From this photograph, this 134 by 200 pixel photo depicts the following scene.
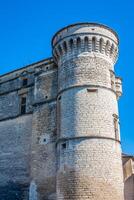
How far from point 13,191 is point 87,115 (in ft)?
22.5

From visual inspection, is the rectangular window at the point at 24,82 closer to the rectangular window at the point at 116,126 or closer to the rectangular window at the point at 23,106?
the rectangular window at the point at 23,106

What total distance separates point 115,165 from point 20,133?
700 cm

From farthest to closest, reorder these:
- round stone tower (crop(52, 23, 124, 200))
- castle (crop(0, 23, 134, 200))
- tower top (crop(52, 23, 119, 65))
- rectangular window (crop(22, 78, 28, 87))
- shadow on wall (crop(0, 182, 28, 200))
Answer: rectangular window (crop(22, 78, 28, 87))
shadow on wall (crop(0, 182, 28, 200))
tower top (crop(52, 23, 119, 65))
castle (crop(0, 23, 134, 200))
round stone tower (crop(52, 23, 124, 200))

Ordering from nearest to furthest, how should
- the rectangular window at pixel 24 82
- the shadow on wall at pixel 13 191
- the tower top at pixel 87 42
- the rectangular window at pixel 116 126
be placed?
the rectangular window at pixel 116 126 < the tower top at pixel 87 42 < the shadow on wall at pixel 13 191 < the rectangular window at pixel 24 82

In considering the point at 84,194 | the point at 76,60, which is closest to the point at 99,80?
the point at 76,60

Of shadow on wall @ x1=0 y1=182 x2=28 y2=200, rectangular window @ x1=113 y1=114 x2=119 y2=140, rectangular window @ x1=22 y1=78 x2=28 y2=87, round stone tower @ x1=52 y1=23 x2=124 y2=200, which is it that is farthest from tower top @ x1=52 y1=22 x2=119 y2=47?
shadow on wall @ x1=0 y1=182 x2=28 y2=200

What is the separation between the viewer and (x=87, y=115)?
52.3 feet

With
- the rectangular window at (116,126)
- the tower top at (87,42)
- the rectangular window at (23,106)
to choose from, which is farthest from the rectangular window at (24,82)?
the rectangular window at (116,126)

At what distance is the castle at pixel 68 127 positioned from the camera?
1509 centimetres

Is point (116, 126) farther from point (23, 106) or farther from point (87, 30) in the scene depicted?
point (23, 106)

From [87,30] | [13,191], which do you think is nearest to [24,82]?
[87,30]

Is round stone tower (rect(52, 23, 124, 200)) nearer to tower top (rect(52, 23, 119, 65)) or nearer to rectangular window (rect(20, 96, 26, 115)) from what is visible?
tower top (rect(52, 23, 119, 65))

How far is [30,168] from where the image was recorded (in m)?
17.7

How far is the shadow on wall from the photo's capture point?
17.9 meters
